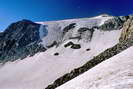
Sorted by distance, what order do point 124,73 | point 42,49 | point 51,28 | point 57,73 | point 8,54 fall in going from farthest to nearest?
point 51,28
point 8,54
point 42,49
point 57,73
point 124,73

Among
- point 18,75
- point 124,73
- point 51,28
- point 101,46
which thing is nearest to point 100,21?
point 51,28

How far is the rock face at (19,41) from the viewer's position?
92375 millimetres

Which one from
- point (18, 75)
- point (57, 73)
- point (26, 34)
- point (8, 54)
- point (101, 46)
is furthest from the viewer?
point (26, 34)

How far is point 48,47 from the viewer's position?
90125 millimetres

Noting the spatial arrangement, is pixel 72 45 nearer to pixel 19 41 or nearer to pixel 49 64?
pixel 49 64

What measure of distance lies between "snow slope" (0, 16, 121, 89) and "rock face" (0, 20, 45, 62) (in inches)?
222

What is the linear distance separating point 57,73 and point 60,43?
112ft

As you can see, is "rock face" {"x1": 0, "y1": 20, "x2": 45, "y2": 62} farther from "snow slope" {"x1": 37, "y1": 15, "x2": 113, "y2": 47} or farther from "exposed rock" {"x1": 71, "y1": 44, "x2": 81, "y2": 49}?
"exposed rock" {"x1": 71, "y1": 44, "x2": 81, "y2": 49}

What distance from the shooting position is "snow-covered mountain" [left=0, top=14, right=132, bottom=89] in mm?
62062

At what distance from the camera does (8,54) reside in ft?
316

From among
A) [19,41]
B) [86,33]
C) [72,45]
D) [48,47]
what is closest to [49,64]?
[72,45]

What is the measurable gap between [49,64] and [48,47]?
21.2 metres

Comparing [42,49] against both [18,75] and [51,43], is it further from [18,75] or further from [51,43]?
[18,75]

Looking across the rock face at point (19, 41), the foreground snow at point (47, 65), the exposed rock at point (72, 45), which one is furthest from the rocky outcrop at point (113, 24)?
the rock face at point (19, 41)
